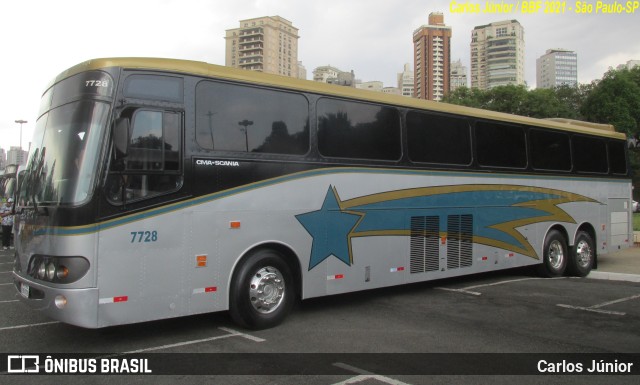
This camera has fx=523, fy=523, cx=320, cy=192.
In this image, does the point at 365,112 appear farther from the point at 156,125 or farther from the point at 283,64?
the point at 283,64

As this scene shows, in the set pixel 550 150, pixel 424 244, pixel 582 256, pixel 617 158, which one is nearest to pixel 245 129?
pixel 424 244

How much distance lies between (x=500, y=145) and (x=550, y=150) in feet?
6.32

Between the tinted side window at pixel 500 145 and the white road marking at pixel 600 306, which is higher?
the tinted side window at pixel 500 145

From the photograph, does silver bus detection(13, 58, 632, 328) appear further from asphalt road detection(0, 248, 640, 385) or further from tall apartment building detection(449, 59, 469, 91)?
tall apartment building detection(449, 59, 469, 91)

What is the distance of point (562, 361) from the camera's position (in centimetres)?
568

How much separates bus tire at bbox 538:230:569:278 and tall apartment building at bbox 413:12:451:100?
3737 inches

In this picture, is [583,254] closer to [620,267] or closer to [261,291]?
[620,267]

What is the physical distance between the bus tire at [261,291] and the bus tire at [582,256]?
8.26 m

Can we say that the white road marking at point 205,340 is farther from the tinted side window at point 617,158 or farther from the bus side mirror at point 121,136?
the tinted side window at point 617,158

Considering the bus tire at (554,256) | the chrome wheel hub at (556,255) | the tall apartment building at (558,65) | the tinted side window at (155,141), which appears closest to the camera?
the tinted side window at (155,141)

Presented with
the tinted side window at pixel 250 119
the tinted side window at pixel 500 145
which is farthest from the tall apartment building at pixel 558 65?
the tinted side window at pixel 250 119

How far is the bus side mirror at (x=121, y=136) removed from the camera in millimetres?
5594

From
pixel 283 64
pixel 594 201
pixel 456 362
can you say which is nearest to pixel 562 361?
pixel 456 362

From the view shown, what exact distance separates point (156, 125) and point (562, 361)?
525 cm
